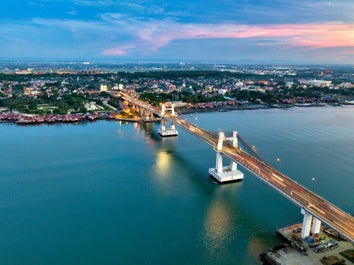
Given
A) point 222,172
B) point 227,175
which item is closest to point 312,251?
point 227,175

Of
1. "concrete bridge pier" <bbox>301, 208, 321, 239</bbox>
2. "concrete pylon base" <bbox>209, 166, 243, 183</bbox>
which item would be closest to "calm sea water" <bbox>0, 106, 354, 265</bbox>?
"concrete pylon base" <bbox>209, 166, 243, 183</bbox>

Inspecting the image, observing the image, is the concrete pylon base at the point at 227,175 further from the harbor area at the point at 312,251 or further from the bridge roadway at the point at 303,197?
the harbor area at the point at 312,251

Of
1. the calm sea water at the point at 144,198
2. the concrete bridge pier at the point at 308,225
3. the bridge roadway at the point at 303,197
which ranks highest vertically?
the bridge roadway at the point at 303,197

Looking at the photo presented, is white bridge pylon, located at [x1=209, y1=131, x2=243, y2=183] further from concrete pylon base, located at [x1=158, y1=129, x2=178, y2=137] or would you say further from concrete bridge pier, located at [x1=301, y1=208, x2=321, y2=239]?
concrete pylon base, located at [x1=158, y1=129, x2=178, y2=137]

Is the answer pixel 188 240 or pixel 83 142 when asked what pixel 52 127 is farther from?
pixel 188 240

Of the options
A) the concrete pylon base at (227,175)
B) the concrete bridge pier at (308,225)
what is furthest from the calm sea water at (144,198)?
the concrete bridge pier at (308,225)

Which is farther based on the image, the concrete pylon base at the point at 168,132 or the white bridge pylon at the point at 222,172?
the concrete pylon base at the point at 168,132

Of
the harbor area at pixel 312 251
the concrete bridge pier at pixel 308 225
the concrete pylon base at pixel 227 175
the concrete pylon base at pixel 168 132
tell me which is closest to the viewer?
the harbor area at pixel 312 251
